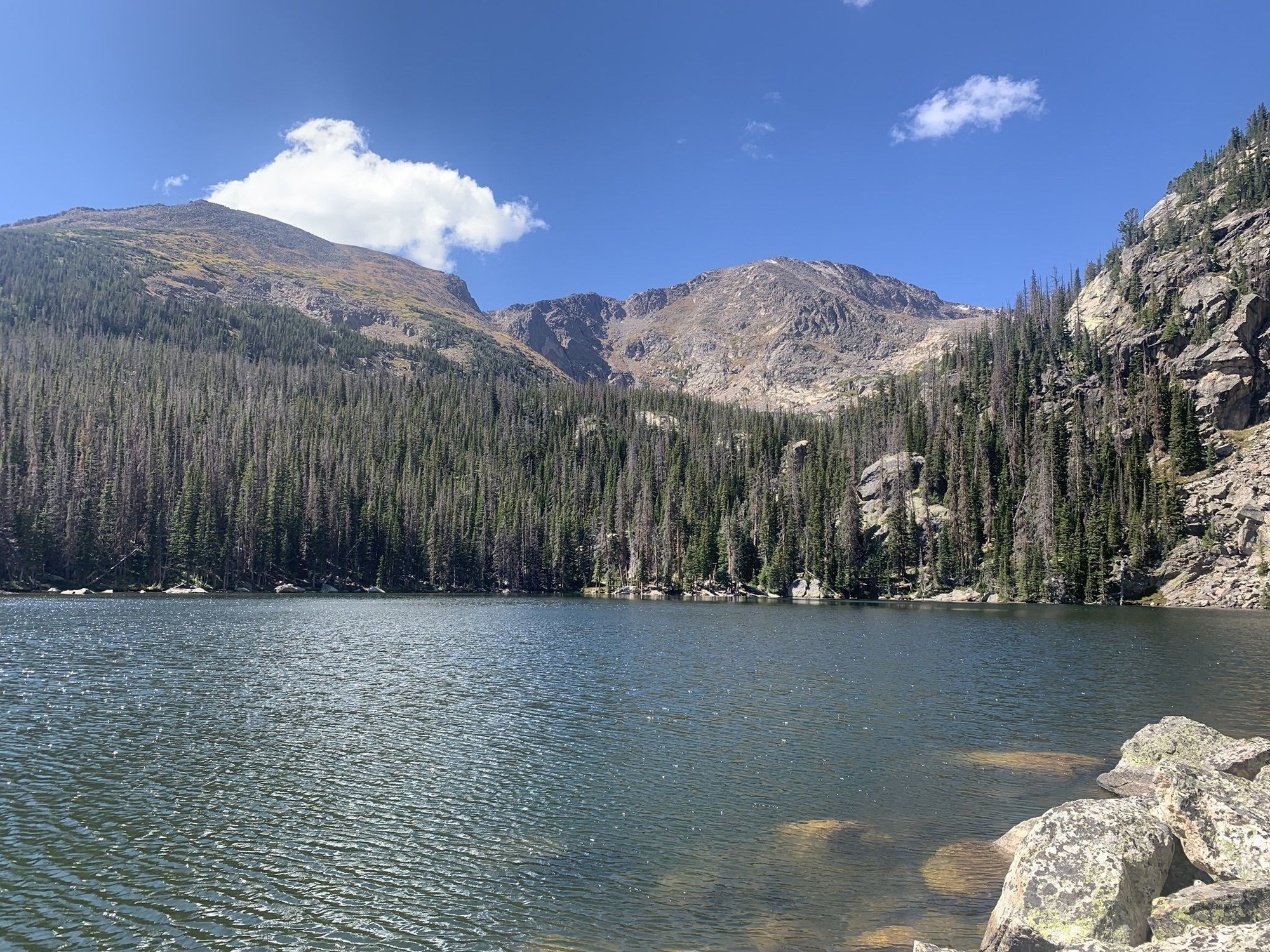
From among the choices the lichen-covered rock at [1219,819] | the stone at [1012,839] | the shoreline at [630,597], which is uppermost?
the lichen-covered rock at [1219,819]

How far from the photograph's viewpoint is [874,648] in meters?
60.5

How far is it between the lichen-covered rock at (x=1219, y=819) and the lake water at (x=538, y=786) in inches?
157

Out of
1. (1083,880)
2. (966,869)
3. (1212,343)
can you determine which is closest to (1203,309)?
(1212,343)

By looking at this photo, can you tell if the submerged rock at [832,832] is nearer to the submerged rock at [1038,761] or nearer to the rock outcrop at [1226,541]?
the submerged rock at [1038,761]

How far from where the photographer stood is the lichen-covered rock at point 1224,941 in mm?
9266

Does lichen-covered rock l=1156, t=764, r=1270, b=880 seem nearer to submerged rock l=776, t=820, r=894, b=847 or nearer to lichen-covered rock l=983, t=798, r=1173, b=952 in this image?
lichen-covered rock l=983, t=798, r=1173, b=952

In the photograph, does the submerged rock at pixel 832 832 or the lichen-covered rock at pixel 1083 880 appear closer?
the lichen-covered rock at pixel 1083 880

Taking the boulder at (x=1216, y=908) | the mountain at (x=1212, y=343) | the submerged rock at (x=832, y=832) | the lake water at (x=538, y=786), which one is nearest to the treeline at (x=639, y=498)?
the mountain at (x=1212, y=343)

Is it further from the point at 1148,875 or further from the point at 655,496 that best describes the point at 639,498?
the point at 1148,875

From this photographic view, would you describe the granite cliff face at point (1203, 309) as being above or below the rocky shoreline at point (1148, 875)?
above

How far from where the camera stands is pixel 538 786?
24234 millimetres

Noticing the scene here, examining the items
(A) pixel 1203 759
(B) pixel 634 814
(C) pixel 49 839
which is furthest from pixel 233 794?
(A) pixel 1203 759

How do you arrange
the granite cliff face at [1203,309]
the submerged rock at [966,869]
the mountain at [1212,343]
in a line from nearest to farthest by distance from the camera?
the submerged rock at [966,869]
the mountain at [1212,343]
the granite cliff face at [1203,309]

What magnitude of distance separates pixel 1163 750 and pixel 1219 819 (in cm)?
1080
